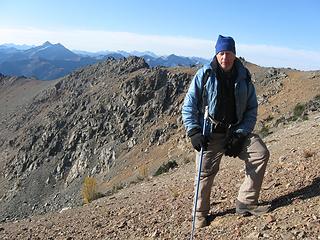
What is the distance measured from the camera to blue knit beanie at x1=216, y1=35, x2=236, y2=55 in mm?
6812

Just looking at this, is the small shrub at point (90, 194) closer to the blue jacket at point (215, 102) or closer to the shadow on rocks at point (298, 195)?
the shadow on rocks at point (298, 195)

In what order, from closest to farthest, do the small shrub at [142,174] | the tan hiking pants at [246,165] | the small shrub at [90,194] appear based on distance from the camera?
the tan hiking pants at [246,165], the small shrub at [90,194], the small shrub at [142,174]

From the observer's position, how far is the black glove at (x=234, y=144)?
7.15m

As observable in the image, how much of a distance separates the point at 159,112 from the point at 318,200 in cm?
4695

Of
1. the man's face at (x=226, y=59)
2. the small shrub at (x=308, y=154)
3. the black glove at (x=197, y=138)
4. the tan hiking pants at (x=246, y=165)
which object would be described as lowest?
the small shrub at (x=308, y=154)

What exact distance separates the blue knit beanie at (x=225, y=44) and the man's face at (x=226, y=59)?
5 centimetres

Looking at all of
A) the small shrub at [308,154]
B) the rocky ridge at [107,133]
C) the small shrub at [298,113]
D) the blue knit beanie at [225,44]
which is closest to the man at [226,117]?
the blue knit beanie at [225,44]

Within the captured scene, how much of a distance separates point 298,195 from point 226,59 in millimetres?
2716

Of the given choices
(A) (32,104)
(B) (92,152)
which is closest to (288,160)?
(B) (92,152)

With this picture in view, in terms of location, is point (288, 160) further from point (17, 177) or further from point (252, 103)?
point (17, 177)

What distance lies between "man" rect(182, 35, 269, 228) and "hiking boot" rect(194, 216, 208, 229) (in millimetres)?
606

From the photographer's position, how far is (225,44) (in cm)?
681

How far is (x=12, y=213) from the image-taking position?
47875 millimetres

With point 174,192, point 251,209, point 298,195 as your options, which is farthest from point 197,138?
point 174,192
